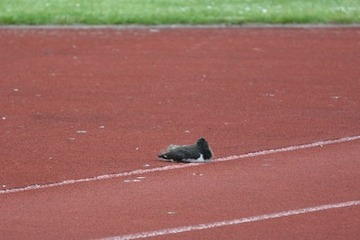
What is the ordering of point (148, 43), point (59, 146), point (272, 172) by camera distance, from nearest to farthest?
point (272, 172), point (59, 146), point (148, 43)

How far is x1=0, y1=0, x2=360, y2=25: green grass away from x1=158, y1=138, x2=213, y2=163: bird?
9158 mm

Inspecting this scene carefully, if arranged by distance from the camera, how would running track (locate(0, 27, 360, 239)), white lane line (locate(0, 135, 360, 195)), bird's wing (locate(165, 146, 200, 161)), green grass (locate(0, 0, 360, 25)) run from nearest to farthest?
running track (locate(0, 27, 360, 239)), white lane line (locate(0, 135, 360, 195)), bird's wing (locate(165, 146, 200, 161)), green grass (locate(0, 0, 360, 25))

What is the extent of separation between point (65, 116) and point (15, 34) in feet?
20.2

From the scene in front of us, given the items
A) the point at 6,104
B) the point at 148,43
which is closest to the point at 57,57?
the point at 148,43

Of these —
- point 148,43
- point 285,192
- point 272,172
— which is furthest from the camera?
point 148,43

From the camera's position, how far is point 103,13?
2041 centimetres

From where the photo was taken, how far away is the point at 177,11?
67.1ft

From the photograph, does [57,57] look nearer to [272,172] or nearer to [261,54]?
[261,54]

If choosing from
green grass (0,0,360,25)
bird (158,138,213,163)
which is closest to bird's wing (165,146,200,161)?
bird (158,138,213,163)

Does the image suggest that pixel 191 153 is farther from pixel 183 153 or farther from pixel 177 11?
pixel 177 11

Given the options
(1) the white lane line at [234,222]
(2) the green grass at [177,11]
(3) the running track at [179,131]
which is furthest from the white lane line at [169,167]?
(2) the green grass at [177,11]

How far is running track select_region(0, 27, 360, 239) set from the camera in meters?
8.68

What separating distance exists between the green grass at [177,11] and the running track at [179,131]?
0.77 metres

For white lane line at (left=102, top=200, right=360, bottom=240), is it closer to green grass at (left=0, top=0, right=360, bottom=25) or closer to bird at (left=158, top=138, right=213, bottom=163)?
bird at (left=158, top=138, right=213, bottom=163)
